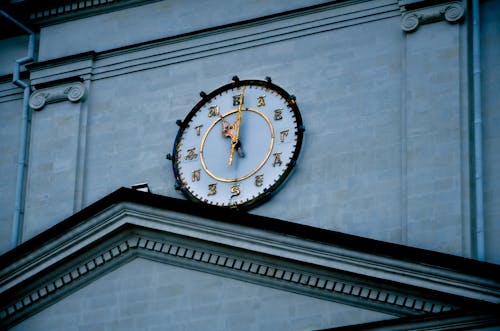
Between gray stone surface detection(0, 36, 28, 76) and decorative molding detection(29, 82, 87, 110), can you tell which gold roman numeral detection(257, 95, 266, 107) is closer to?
decorative molding detection(29, 82, 87, 110)

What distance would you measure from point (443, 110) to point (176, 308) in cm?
470

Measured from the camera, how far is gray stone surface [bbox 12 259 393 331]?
81.1 feet

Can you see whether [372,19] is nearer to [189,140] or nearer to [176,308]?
[189,140]

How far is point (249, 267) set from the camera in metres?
25.2

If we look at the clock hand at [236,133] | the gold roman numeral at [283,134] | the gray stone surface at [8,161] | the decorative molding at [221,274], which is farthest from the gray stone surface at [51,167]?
the gold roman numeral at [283,134]

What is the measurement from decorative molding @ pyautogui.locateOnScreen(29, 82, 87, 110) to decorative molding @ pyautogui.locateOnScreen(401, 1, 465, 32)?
528 centimetres

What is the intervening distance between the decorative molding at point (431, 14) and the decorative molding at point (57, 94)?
17.3ft

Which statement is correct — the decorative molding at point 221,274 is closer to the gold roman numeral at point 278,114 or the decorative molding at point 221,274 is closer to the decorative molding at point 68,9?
the gold roman numeral at point 278,114

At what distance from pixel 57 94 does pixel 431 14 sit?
612cm

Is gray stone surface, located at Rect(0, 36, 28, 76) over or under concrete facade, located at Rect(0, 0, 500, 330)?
over

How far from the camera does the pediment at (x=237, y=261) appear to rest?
24.0 meters

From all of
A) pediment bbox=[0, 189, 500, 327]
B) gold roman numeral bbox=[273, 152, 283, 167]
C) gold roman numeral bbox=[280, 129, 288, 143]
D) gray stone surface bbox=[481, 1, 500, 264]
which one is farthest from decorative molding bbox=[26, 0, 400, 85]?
pediment bbox=[0, 189, 500, 327]

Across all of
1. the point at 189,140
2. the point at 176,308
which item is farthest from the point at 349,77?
the point at 176,308

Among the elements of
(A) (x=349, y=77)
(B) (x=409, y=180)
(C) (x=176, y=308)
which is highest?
(A) (x=349, y=77)
